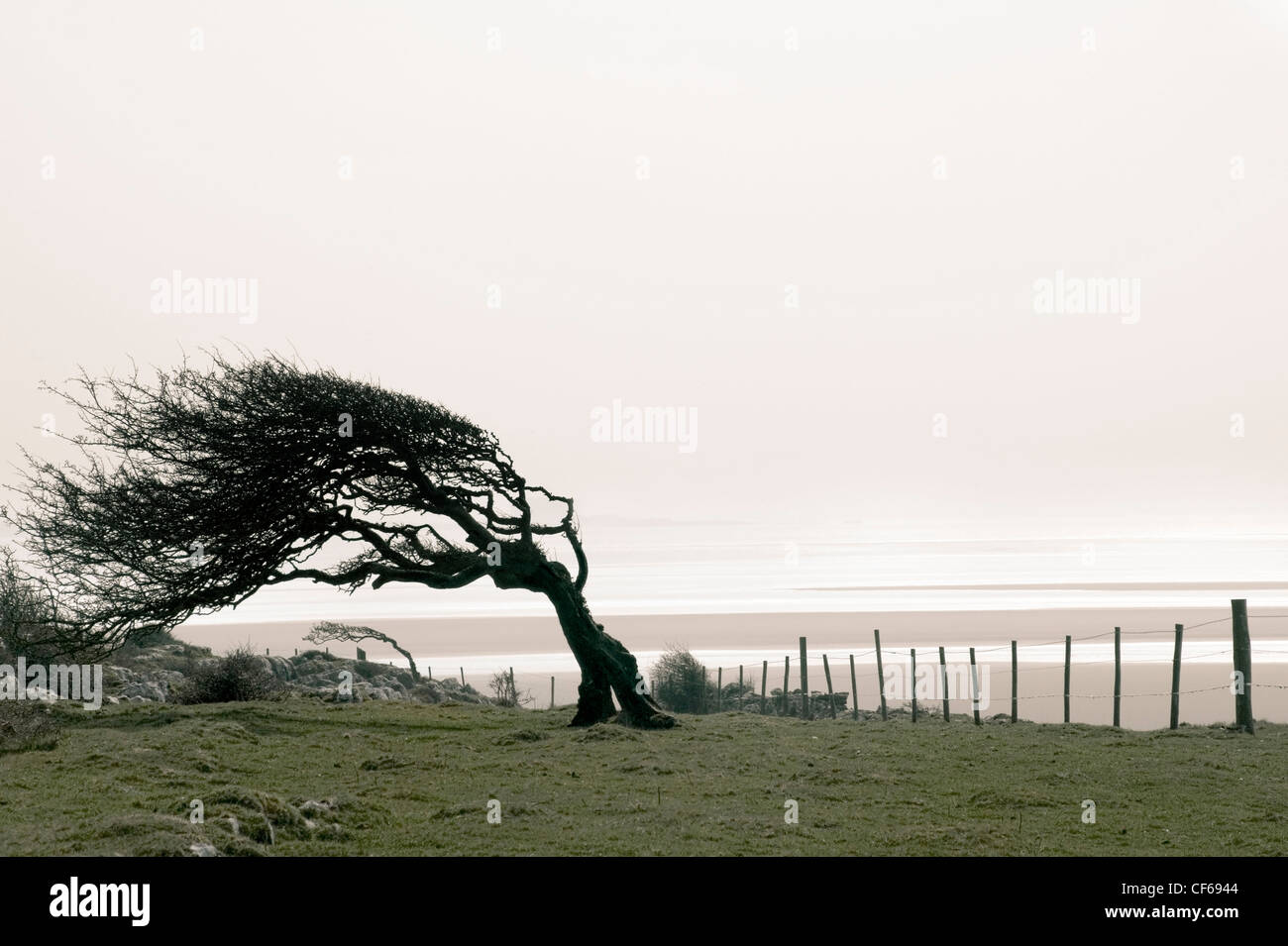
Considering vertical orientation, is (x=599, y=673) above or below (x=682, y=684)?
above

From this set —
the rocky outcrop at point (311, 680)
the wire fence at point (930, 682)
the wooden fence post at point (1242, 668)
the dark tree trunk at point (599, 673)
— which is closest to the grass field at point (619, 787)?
the wooden fence post at point (1242, 668)

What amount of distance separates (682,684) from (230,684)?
16787 millimetres

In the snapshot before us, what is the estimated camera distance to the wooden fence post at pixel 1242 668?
2930 cm

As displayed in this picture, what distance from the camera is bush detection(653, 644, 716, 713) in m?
44.8

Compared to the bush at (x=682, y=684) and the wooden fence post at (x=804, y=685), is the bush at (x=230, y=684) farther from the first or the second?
the wooden fence post at (x=804, y=685)

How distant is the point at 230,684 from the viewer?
36.1 m

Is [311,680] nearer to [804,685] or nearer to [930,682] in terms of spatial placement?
[804,685]

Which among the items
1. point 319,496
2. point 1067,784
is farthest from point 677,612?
point 1067,784

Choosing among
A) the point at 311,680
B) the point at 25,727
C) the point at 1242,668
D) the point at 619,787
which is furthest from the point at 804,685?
the point at 25,727

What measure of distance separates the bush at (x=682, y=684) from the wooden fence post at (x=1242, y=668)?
19.3 meters

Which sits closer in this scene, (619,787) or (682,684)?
(619,787)

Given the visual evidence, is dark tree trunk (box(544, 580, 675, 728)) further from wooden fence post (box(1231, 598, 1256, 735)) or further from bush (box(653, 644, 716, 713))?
wooden fence post (box(1231, 598, 1256, 735))

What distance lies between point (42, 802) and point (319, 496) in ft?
45.5
